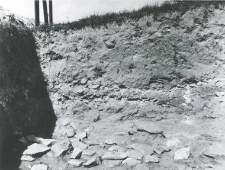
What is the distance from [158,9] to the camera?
26.3ft

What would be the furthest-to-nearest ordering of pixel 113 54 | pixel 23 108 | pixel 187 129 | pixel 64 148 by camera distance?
pixel 113 54, pixel 23 108, pixel 187 129, pixel 64 148

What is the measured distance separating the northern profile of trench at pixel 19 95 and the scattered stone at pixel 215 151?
4.14 meters

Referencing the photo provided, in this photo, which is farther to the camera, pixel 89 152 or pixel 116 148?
pixel 116 148

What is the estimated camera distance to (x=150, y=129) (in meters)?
6.28

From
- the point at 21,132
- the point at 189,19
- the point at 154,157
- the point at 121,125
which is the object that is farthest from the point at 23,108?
the point at 189,19

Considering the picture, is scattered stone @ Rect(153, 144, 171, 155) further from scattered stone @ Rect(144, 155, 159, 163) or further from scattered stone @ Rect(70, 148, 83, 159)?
scattered stone @ Rect(70, 148, 83, 159)

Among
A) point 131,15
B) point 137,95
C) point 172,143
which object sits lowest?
point 172,143

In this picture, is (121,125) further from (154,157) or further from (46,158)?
(46,158)

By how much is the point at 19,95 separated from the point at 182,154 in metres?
4.52

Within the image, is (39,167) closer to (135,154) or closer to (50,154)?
(50,154)

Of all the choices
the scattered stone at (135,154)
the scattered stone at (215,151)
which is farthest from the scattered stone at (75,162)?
the scattered stone at (215,151)

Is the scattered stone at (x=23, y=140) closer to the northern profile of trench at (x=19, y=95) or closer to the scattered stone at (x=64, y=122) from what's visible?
the northern profile of trench at (x=19, y=95)

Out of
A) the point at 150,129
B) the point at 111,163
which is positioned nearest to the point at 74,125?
the point at 111,163

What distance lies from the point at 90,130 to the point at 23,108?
194cm
